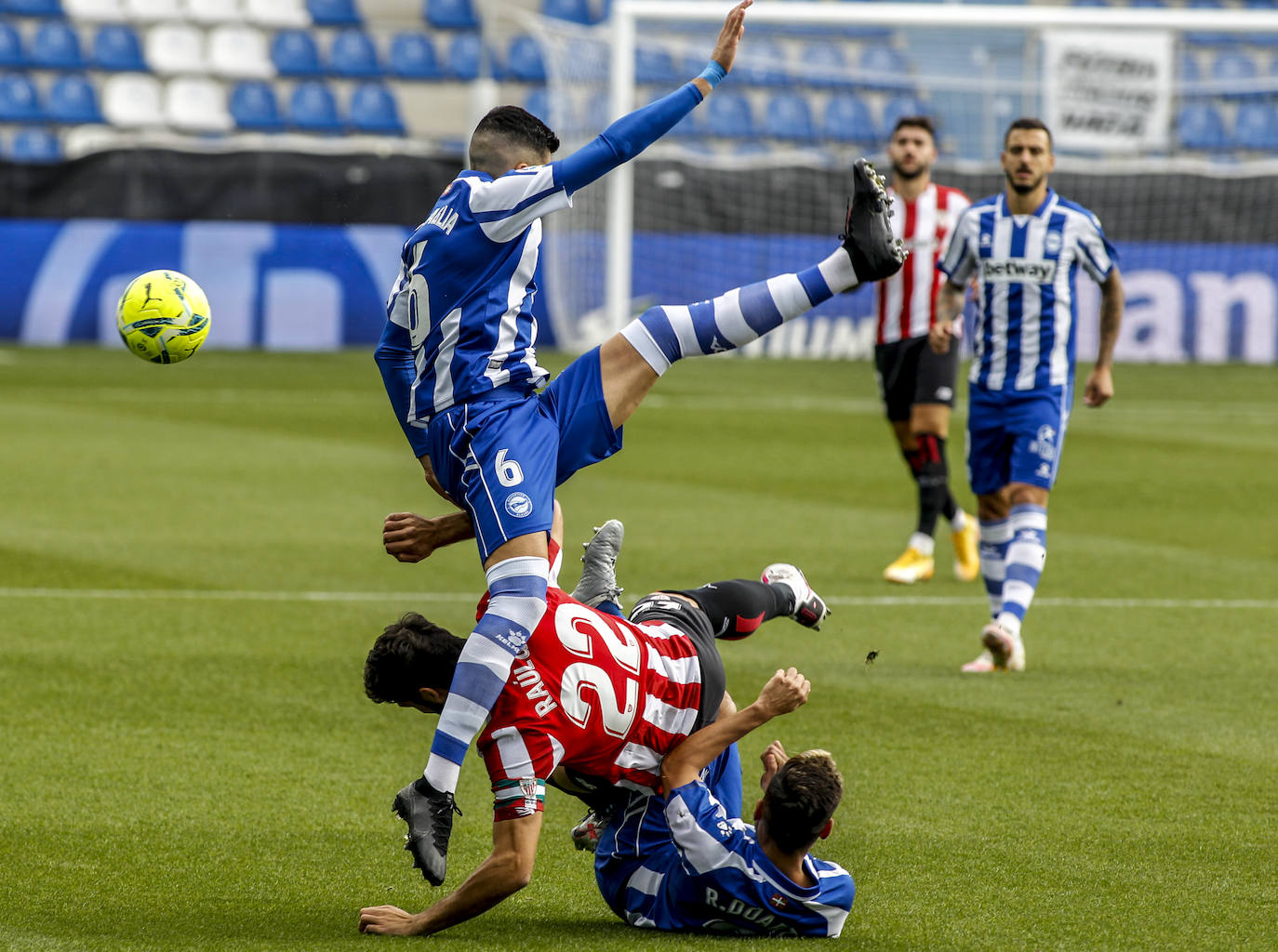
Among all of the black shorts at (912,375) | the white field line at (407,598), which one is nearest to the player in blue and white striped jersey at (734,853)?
the white field line at (407,598)

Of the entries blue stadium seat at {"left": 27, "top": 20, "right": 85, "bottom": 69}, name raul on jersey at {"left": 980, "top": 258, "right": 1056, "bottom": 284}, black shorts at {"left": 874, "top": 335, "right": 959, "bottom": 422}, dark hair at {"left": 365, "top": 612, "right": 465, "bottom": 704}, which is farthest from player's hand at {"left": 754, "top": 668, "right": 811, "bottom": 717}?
blue stadium seat at {"left": 27, "top": 20, "right": 85, "bottom": 69}

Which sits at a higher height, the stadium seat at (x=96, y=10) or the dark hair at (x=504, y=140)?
the stadium seat at (x=96, y=10)

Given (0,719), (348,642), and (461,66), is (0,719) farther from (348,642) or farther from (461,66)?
(461,66)

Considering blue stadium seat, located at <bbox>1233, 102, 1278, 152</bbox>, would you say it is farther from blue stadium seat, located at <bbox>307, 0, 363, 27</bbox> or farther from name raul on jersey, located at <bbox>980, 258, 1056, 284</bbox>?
name raul on jersey, located at <bbox>980, 258, 1056, 284</bbox>

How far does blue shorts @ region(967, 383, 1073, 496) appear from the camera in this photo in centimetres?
696

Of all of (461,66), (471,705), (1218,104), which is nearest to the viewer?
(471,705)

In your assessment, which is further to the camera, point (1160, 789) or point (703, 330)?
point (1160, 789)

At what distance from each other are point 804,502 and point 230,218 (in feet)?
39.5

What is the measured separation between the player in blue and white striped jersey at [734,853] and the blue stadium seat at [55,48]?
2264 cm

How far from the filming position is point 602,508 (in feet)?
36.1

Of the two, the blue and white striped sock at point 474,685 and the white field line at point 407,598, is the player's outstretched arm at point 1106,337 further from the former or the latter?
the blue and white striped sock at point 474,685

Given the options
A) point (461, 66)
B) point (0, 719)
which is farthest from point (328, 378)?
point (0, 719)

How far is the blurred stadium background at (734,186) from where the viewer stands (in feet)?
63.6

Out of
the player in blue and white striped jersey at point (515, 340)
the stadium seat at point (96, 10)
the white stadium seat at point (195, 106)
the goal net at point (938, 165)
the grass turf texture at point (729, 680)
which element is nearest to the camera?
the grass turf texture at point (729, 680)
